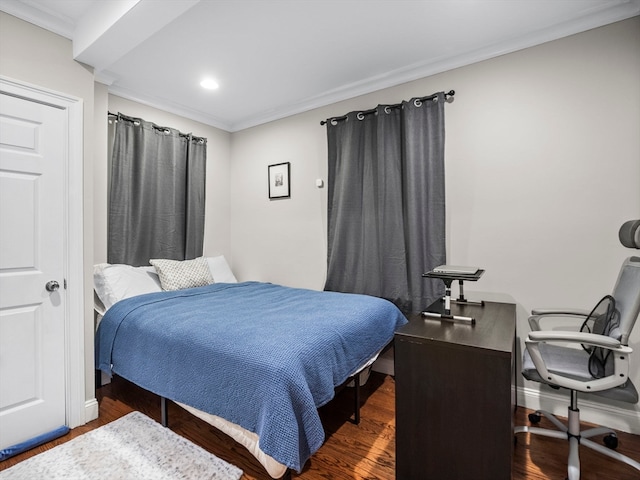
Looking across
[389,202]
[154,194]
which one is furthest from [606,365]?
[154,194]

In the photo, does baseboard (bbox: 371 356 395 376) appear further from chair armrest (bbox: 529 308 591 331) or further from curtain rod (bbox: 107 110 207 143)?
curtain rod (bbox: 107 110 207 143)

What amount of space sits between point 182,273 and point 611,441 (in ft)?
11.3

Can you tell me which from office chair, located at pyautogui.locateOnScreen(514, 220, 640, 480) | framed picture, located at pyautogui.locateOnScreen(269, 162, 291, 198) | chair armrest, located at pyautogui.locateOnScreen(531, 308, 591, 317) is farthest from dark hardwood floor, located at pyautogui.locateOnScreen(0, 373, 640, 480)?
framed picture, located at pyautogui.locateOnScreen(269, 162, 291, 198)

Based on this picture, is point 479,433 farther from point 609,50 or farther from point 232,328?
point 609,50

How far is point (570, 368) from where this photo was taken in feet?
5.56

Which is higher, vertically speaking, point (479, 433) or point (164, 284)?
point (164, 284)

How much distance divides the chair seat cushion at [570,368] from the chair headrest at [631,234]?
2.23 ft

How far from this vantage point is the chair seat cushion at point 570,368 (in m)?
1.55

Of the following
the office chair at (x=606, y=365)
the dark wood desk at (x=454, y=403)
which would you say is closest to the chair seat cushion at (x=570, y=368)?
the office chair at (x=606, y=365)

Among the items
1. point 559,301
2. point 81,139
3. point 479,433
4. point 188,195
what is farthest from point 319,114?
point 479,433

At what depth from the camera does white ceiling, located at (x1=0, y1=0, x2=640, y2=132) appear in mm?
1979

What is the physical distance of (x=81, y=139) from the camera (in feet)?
7.19

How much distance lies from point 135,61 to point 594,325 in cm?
379

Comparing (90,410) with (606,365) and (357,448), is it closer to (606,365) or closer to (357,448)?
(357,448)
